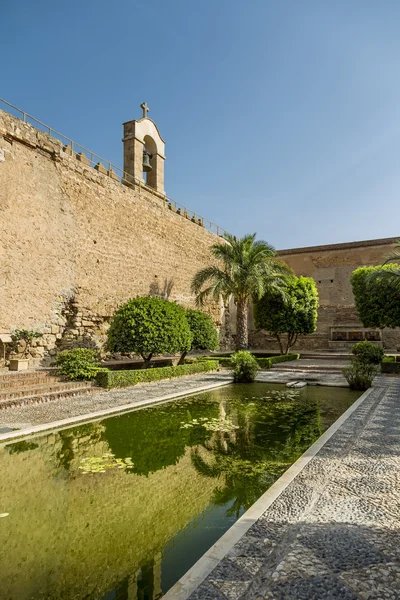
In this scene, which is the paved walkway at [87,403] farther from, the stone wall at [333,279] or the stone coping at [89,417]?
the stone wall at [333,279]

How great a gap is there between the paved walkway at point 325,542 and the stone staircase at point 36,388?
5.68 m

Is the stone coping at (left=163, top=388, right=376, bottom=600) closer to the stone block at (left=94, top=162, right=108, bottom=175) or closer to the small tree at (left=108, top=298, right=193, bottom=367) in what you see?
the small tree at (left=108, top=298, right=193, bottom=367)

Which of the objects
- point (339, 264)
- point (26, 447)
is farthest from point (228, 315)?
point (26, 447)

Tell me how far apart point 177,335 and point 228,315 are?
13.4 m

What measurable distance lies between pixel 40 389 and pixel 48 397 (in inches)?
21.8

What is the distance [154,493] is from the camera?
359 cm

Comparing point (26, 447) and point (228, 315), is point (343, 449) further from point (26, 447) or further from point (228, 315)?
point (228, 315)

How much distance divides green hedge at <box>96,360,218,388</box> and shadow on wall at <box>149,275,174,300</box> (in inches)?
211

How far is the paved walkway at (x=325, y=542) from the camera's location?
6.73 ft

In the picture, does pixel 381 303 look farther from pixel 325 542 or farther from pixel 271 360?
pixel 325 542

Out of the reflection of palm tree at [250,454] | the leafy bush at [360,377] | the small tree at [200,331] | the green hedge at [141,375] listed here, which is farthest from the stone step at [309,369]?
the reflection of palm tree at [250,454]

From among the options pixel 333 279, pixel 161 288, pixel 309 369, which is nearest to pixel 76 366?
pixel 309 369

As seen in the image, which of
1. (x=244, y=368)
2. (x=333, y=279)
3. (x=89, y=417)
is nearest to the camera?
(x=89, y=417)

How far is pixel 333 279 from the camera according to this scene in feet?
91.3
